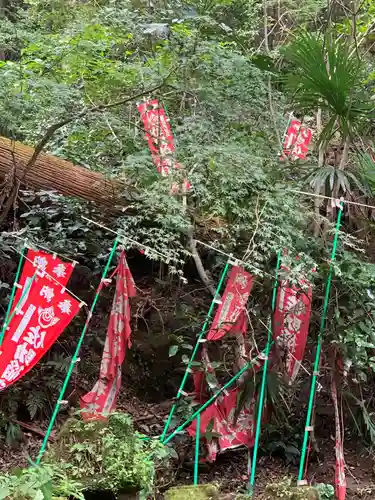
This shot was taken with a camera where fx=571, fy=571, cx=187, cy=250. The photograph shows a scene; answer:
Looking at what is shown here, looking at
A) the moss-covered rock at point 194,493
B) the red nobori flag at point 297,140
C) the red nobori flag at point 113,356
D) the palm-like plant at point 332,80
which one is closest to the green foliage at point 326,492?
the moss-covered rock at point 194,493

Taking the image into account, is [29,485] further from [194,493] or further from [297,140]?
[297,140]

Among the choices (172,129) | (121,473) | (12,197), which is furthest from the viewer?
(172,129)

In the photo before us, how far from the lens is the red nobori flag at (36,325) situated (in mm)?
3762

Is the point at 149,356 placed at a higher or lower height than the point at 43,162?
lower

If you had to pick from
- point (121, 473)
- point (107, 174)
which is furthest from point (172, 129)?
point (121, 473)

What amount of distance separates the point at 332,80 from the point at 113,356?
2.53 meters

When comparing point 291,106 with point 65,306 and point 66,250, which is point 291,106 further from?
point 65,306

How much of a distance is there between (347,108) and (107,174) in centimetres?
212

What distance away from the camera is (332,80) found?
3973 mm

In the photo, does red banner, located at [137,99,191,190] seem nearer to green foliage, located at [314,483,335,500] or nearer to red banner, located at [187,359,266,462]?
red banner, located at [187,359,266,462]

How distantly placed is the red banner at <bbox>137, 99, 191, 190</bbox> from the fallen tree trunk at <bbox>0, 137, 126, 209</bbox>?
2.06ft

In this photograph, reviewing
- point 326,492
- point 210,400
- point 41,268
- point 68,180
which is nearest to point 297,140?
point 68,180

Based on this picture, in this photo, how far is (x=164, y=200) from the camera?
4.23 meters

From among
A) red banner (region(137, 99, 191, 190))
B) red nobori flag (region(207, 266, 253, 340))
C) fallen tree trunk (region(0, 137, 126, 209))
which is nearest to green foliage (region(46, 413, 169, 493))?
red nobori flag (region(207, 266, 253, 340))
